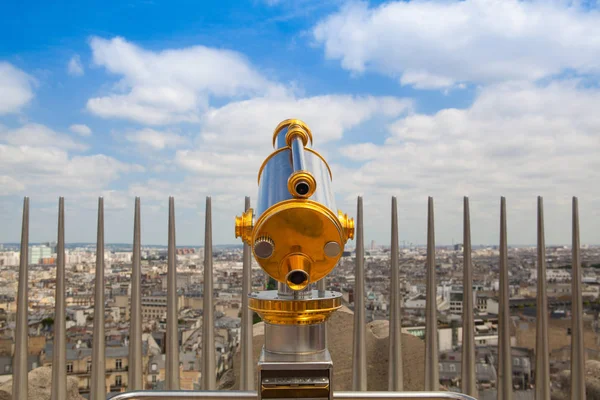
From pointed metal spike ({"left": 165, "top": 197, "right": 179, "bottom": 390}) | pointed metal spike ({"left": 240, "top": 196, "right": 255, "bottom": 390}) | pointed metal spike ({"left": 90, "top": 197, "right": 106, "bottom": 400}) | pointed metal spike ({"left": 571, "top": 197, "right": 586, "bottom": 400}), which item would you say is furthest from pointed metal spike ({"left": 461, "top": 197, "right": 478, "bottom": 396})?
pointed metal spike ({"left": 90, "top": 197, "right": 106, "bottom": 400})

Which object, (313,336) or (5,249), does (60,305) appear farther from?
(313,336)

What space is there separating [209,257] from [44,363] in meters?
0.96

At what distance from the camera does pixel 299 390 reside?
557 millimetres

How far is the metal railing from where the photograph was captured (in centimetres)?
231

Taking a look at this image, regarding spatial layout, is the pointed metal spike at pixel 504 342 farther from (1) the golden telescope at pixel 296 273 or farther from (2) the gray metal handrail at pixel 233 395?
(1) the golden telescope at pixel 296 273

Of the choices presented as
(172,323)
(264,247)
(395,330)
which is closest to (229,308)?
(172,323)

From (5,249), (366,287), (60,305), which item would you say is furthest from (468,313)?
(5,249)

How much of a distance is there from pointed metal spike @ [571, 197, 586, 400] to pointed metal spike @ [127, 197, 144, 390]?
1.99 metres

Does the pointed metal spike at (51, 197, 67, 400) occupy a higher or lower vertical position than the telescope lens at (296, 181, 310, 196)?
lower

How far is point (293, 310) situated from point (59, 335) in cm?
215

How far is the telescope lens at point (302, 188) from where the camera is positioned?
0.58 meters

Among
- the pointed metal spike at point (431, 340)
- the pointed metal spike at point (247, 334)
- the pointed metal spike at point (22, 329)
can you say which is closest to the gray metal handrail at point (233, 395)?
the pointed metal spike at point (247, 334)

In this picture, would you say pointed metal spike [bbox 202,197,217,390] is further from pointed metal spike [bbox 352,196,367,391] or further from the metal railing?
pointed metal spike [bbox 352,196,367,391]

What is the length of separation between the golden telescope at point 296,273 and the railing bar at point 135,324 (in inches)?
72.9
